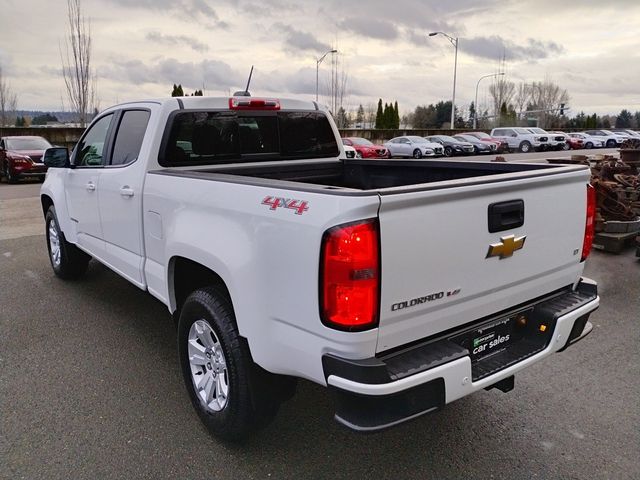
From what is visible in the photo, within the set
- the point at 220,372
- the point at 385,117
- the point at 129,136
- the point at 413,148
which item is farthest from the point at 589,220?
the point at 385,117

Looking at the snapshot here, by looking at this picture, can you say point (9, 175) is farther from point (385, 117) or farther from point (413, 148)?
point (385, 117)

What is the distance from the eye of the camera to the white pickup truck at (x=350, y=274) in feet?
7.22

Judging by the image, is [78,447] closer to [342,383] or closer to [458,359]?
[342,383]

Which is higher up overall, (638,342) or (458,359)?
(458,359)

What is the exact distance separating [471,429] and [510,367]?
727 millimetres

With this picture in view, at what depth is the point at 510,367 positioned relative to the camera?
2660 millimetres

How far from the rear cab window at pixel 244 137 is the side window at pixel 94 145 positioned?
1.04 meters

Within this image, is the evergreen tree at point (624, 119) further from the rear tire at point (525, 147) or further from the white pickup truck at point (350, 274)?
the white pickup truck at point (350, 274)

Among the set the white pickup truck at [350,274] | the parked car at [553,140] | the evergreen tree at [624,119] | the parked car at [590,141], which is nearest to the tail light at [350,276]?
the white pickup truck at [350,274]

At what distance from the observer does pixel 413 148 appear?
3116 cm

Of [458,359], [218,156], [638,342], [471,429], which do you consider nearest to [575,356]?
[638,342]

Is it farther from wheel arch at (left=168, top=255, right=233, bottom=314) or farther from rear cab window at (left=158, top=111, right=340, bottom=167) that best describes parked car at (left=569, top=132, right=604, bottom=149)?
wheel arch at (left=168, top=255, right=233, bottom=314)

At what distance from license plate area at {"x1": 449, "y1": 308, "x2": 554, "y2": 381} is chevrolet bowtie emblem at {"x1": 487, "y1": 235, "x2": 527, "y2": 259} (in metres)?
0.38

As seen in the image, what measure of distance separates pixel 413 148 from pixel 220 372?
29.5m
